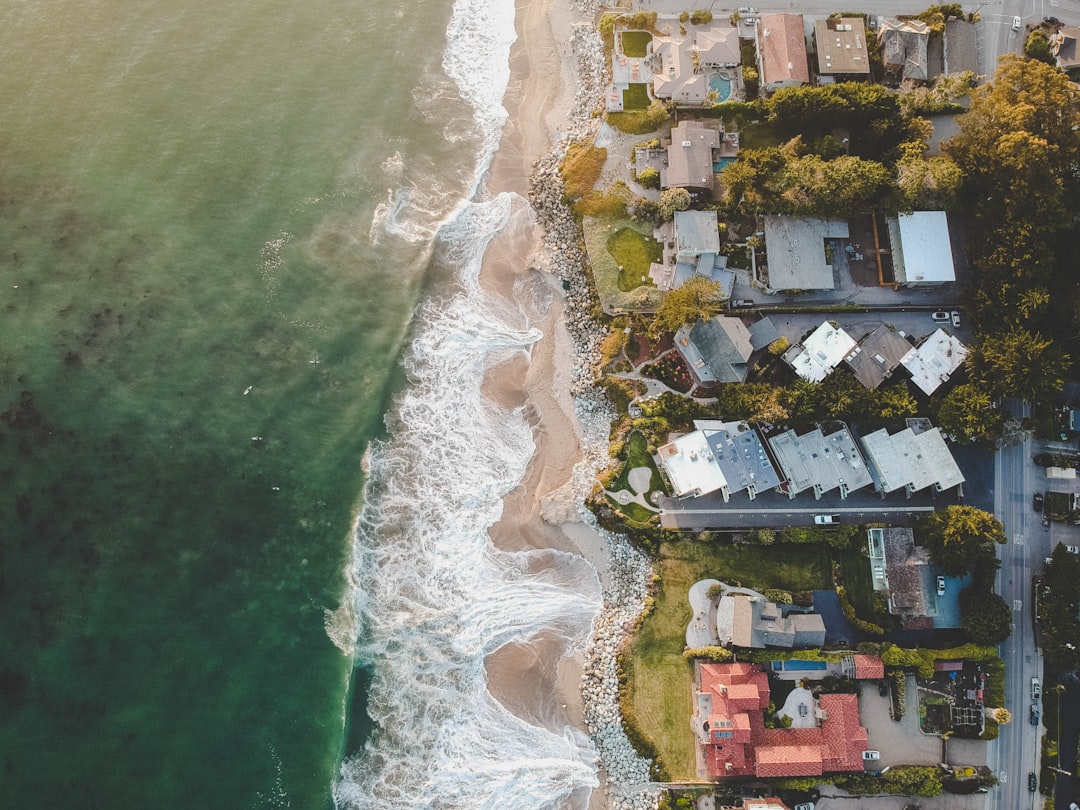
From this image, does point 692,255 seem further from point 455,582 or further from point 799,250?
point 455,582

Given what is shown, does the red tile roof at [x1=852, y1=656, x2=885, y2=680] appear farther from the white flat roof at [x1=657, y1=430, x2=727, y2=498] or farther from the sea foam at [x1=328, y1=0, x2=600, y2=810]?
the sea foam at [x1=328, y1=0, x2=600, y2=810]

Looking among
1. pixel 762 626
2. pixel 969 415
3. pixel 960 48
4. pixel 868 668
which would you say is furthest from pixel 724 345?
pixel 960 48

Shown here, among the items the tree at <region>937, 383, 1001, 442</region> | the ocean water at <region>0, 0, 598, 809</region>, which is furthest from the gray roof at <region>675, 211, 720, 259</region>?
the tree at <region>937, 383, 1001, 442</region>

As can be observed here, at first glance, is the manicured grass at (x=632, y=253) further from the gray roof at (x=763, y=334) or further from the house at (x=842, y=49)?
the house at (x=842, y=49)

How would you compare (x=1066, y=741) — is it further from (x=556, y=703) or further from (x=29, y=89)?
(x=29, y=89)

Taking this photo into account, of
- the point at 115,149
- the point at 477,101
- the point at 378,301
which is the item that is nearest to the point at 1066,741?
the point at 378,301
